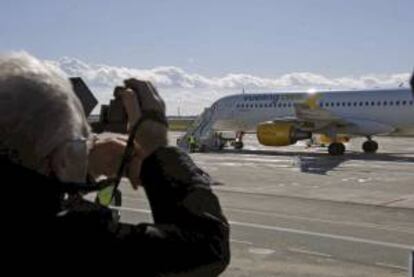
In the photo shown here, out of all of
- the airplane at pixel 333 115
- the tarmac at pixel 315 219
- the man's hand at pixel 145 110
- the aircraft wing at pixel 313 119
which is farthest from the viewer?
the aircraft wing at pixel 313 119

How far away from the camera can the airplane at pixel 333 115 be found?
3575cm

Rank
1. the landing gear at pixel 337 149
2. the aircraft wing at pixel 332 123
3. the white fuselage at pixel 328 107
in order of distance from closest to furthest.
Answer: the white fuselage at pixel 328 107 → the aircraft wing at pixel 332 123 → the landing gear at pixel 337 149

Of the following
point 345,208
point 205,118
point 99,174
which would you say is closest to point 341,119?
point 205,118

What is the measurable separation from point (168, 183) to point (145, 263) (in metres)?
0.27

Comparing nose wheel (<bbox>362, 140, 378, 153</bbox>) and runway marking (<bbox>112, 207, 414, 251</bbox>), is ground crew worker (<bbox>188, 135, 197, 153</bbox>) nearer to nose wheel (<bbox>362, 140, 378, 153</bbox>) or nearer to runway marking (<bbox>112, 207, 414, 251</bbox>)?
nose wheel (<bbox>362, 140, 378, 153</bbox>)

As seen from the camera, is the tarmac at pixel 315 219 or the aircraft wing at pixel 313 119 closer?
the tarmac at pixel 315 219

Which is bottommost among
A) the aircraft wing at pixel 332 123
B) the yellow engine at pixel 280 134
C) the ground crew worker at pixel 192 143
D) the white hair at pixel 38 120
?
the ground crew worker at pixel 192 143

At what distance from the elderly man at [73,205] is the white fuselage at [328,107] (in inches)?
1310

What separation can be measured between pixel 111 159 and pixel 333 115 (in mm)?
35925

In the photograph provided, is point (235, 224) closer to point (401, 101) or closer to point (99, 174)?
point (99, 174)

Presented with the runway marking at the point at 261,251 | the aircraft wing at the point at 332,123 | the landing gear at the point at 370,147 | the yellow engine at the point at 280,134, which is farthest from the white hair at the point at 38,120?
the landing gear at the point at 370,147

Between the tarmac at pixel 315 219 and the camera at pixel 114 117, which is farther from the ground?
the camera at pixel 114 117

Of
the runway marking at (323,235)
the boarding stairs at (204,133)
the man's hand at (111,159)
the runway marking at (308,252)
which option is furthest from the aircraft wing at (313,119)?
the man's hand at (111,159)

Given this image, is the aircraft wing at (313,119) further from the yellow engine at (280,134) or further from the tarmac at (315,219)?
the tarmac at (315,219)
